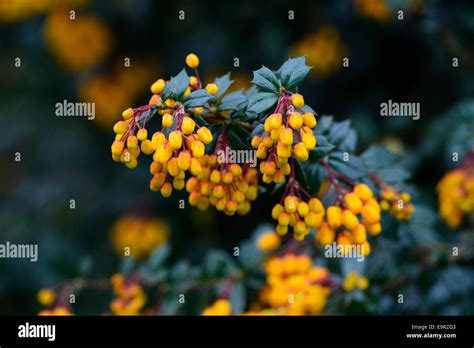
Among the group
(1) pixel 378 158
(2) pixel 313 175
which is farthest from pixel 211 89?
(1) pixel 378 158

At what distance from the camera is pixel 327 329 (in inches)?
80.6

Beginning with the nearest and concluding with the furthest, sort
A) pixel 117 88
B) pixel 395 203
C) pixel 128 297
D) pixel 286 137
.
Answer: pixel 286 137 → pixel 395 203 → pixel 128 297 → pixel 117 88

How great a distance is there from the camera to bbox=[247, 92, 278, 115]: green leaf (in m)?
1.50

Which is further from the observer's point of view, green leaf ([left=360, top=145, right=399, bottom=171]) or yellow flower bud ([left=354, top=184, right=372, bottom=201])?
green leaf ([left=360, top=145, right=399, bottom=171])

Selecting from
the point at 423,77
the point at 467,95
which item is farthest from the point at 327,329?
the point at 423,77

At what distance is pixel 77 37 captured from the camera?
3852 mm

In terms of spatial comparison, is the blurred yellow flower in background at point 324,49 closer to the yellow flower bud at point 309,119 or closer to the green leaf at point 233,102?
the green leaf at point 233,102

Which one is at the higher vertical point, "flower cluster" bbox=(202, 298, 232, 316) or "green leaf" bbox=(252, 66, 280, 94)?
"green leaf" bbox=(252, 66, 280, 94)

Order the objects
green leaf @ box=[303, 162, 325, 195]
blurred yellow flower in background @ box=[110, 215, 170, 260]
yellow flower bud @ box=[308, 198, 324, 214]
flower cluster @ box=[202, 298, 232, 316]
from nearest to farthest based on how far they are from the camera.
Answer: yellow flower bud @ box=[308, 198, 324, 214]
green leaf @ box=[303, 162, 325, 195]
flower cluster @ box=[202, 298, 232, 316]
blurred yellow flower in background @ box=[110, 215, 170, 260]

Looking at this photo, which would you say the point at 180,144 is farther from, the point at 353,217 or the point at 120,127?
the point at 353,217

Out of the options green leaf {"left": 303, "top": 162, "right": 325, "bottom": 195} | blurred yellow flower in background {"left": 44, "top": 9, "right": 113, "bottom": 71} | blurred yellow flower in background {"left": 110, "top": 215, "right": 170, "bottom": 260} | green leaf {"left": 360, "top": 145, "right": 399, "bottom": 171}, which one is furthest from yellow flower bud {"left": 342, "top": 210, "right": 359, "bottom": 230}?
blurred yellow flower in background {"left": 44, "top": 9, "right": 113, "bottom": 71}

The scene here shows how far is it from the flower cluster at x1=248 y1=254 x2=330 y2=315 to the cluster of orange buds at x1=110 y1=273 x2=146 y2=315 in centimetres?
47

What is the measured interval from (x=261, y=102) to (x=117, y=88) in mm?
2661

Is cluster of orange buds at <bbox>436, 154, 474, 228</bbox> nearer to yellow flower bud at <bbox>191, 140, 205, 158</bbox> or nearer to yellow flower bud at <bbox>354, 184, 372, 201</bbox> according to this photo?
yellow flower bud at <bbox>354, 184, 372, 201</bbox>
